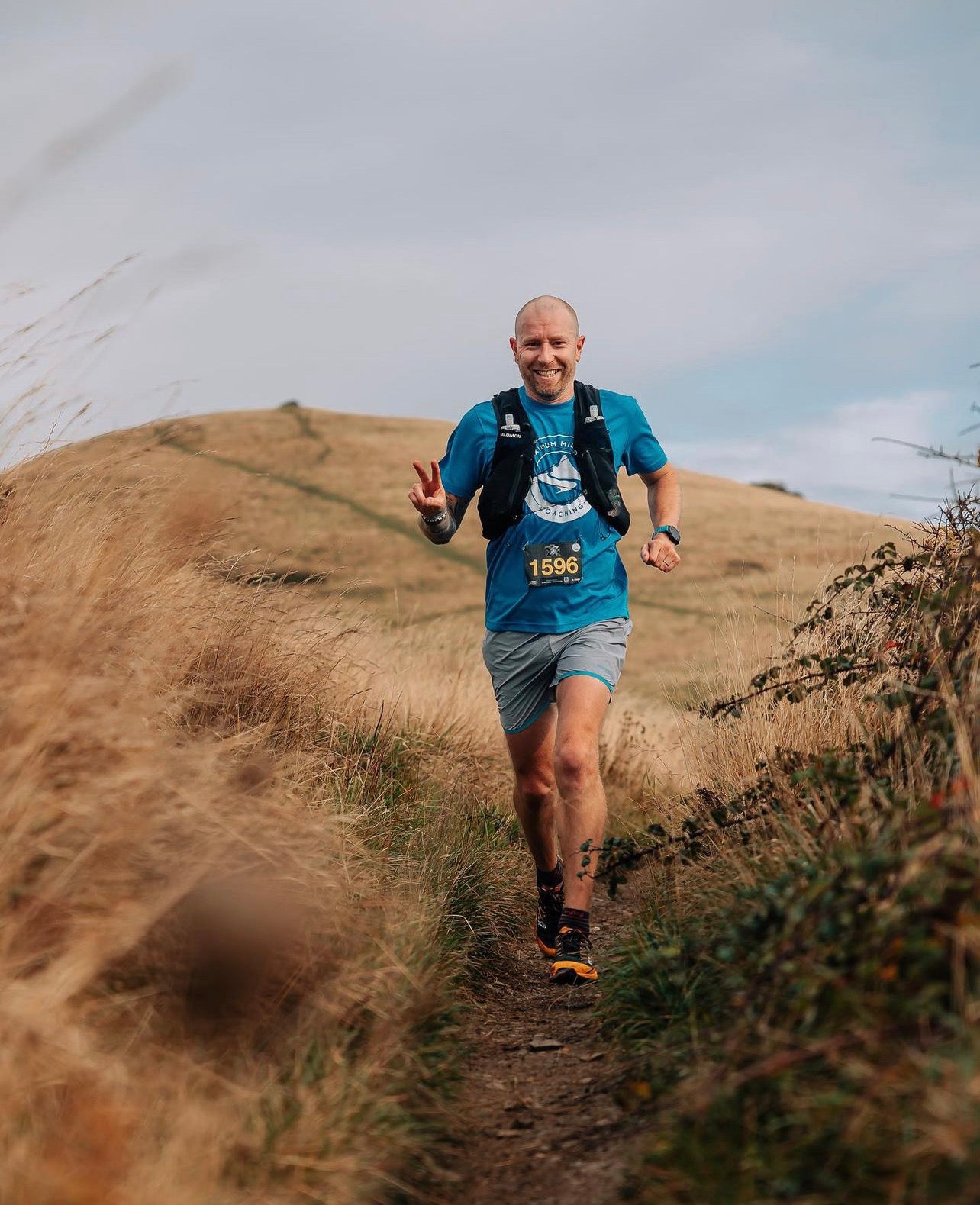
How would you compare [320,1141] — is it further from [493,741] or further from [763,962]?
[493,741]

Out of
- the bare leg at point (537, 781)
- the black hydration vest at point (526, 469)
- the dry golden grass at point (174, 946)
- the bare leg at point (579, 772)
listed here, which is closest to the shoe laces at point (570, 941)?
the bare leg at point (579, 772)

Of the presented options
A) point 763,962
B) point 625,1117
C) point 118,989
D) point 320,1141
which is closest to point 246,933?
point 118,989

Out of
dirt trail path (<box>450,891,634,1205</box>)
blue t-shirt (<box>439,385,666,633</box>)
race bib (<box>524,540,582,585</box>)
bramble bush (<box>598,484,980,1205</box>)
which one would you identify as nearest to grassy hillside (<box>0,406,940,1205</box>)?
bramble bush (<box>598,484,980,1205</box>)

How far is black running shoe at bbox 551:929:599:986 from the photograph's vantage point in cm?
440

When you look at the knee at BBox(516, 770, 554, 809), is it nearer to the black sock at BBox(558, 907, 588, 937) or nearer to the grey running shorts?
the grey running shorts

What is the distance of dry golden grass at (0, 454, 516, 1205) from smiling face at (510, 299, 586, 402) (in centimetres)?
187

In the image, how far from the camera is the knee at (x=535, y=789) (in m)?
5.10

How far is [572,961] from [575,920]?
149 mm

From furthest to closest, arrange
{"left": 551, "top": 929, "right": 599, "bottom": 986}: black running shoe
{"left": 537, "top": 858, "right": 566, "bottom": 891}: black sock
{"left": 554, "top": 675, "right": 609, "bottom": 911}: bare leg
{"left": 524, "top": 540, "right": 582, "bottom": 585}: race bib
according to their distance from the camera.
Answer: {"left": 537, "top": 858, "right": 566, "bottom": 891}: black sock → {"left": 524, "top": 540, "right": 582, "bottom": 585}: race bib → {"left": 554, "top": 675, "right": 609, "bottom": 911}: bare leg → {"left": 551, "top": 929, "right": 599, "bottom": 986}: black running shoe

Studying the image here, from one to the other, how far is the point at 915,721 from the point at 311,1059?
196 centimetres

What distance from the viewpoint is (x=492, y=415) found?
5152 millimetres

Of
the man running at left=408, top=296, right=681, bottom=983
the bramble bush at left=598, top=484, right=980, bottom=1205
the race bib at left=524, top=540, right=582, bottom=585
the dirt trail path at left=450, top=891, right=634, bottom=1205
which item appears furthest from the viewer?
the race bib at left=524, top=540, right=582, bottom=585

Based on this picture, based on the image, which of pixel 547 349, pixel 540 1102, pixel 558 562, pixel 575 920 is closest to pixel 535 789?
pixel 575 920

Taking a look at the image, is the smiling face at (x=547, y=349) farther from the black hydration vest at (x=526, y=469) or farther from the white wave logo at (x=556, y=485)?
the white wave logo at (x=556, y=485)
